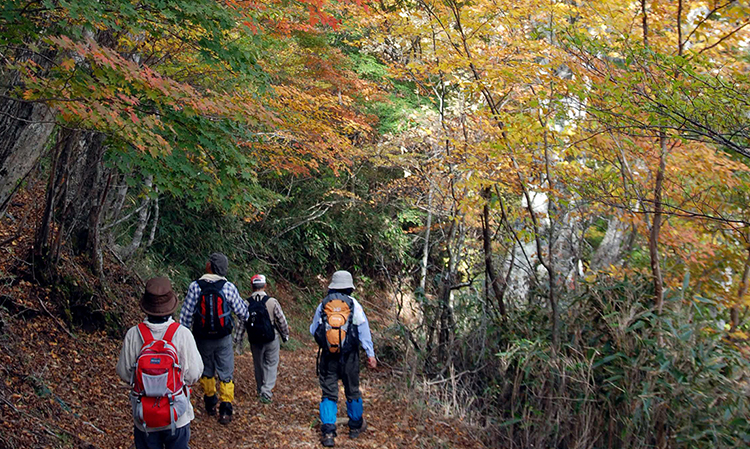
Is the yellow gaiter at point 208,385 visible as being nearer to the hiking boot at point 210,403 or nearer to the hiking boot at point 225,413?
the hiking boot at point 210,403

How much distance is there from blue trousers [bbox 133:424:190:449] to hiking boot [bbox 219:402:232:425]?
7.11ft

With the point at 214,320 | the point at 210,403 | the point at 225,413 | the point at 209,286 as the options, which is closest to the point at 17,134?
the point at 209,286

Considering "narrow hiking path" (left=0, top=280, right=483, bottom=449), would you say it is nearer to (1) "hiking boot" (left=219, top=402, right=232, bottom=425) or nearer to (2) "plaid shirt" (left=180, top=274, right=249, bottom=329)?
(1) "hiking boot" (left=219, top=402, right=232, bottom=425)

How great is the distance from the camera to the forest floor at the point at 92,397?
4789 mm

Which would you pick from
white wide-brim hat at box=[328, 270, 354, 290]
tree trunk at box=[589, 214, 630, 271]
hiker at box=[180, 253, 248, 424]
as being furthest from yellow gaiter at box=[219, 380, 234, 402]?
tree trunk at box=[589, 214, 630, 271]

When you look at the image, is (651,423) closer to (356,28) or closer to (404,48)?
(356,28)

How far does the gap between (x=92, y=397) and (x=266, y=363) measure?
5.90ft

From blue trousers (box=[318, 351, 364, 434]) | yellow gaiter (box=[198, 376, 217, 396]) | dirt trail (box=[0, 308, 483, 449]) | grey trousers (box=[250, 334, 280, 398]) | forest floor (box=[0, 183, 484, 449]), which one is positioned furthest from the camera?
grey trousers (box=[250, 334, 280, 398])

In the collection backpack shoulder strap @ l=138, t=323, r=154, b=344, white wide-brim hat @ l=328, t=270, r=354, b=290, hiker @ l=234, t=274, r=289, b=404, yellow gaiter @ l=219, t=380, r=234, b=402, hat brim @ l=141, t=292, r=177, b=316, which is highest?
white wide-brim hat @ l=328, t=270, r=354, b=290

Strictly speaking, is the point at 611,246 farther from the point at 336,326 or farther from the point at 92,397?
the point at 92,397

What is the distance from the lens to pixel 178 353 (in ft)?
11.4

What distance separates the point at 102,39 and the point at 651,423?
685cm

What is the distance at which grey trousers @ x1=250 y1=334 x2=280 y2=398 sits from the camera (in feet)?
20.9

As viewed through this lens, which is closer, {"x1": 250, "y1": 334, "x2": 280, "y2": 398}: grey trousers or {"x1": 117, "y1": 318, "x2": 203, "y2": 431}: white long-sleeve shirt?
{"x1": 117, "y1": 318, "x2": 203, "y2": 431}: white long-sleeve shirt
